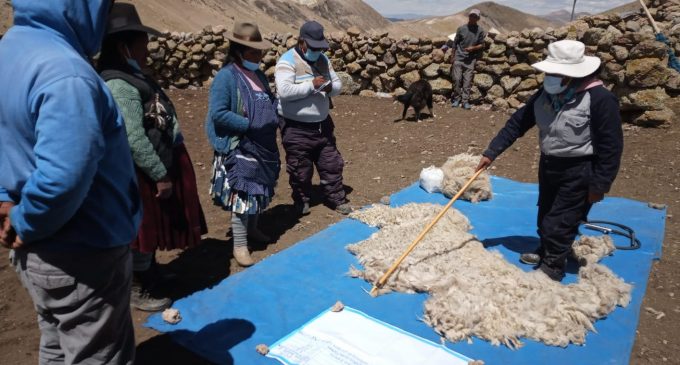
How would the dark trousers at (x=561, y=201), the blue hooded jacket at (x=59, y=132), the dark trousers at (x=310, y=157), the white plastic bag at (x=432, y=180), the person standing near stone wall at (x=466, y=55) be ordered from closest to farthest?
the blue hooded jacket at (x=59, y=132), the dark trousers at (x=561, y=201), the dark trousers at (x=310, y=157), the white plastic bag at (x=432, y=180), the person standing near stone wall at (x=466, y=55)

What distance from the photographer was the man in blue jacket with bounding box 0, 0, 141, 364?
4.23ft

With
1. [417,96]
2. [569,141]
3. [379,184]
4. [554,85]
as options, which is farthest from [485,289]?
[417,96]

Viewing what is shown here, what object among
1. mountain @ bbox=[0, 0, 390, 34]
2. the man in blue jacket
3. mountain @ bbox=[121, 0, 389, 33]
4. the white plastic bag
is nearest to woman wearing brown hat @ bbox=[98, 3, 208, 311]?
the man in blue jacket

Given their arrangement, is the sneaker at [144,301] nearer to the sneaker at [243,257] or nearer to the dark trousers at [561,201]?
the sneaker at [243,257]

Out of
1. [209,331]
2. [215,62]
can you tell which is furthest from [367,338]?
[215,62]

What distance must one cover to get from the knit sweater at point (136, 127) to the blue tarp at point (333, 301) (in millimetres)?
929

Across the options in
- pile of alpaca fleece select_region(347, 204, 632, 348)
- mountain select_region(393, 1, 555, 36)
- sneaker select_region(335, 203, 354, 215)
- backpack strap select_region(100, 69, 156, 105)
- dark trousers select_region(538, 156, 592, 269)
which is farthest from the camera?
mountain select_region(393, 1, 555, 36)

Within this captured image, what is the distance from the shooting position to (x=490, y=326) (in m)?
2.68

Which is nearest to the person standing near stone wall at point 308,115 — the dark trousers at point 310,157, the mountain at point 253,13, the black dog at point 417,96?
the dark trousers at point 310,157

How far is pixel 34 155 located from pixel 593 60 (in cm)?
295

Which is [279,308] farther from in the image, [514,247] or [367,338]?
[514,247]

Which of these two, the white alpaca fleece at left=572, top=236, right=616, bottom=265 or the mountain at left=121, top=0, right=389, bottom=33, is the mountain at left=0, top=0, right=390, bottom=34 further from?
the white alpaca fleece at left=572, top=236, right=616, bottom=265

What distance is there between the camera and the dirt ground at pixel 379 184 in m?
2.73

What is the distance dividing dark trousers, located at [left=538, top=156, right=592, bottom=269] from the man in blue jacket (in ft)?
8.45
